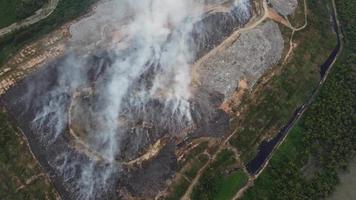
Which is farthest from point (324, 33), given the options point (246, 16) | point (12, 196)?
point (12, 196)

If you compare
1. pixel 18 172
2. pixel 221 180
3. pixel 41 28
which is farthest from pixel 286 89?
pixel 18 172

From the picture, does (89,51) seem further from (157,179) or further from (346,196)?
(346,196)

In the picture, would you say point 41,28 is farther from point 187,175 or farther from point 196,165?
point 187,175

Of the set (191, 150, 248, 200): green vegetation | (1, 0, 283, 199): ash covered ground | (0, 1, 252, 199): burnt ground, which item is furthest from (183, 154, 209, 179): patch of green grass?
(1, 0, 283, 199): ash covered ground

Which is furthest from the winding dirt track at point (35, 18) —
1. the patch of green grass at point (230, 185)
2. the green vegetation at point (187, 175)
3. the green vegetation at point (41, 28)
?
the patch of green grass at point (230, 185)

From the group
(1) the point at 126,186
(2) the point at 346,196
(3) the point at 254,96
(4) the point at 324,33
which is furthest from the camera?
(4) the point at 324,33

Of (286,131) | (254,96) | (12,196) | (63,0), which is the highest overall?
(63,0)
